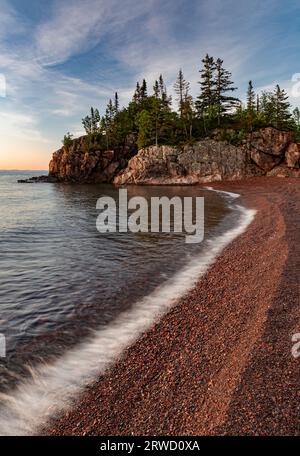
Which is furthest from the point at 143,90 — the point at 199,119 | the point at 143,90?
the point at 199,119

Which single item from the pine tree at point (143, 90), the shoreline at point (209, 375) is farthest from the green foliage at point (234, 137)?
the shoreline at point (209, 375)

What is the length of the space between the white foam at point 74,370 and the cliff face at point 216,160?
5684 cm

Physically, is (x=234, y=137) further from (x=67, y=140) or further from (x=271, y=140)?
(x=67, y=140)

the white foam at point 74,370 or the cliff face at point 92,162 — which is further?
the cliff face at point 92,162

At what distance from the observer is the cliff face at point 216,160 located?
214 ft

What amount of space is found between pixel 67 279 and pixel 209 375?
8359mm

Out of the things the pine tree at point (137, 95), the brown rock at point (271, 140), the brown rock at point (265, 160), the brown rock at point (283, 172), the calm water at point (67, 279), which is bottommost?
the calm water at point (67, 279)

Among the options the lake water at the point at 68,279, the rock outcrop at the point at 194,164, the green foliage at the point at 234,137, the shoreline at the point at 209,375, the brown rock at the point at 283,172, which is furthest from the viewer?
the green foliage at the point at 234,137

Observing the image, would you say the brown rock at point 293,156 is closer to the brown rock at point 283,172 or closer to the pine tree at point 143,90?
the brown rock at point 283,172

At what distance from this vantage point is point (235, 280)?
37.5ft

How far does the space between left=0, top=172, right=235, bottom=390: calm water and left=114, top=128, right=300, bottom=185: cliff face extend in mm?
43409

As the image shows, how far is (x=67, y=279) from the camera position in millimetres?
12906

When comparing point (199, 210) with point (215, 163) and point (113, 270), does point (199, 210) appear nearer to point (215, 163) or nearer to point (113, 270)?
point (113, 270)
